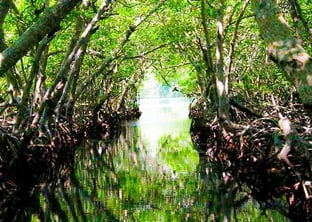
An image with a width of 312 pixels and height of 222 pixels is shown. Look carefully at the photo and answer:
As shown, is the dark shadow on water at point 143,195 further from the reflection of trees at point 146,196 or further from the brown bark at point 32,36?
the brown bark at point 32,36

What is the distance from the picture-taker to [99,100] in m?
20.4

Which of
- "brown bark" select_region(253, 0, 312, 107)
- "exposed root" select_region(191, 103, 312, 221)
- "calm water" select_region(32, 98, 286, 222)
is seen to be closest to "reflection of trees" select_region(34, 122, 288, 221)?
"calm water" select_region(32, 98, 286, 222)

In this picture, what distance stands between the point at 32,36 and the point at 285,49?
1715 millimetres

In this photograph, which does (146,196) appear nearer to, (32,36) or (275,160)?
(275,160)

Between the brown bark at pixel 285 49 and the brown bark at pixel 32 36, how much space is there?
4.65 feet

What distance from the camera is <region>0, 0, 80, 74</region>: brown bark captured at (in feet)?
11.5

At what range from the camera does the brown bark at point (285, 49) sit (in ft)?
11.0

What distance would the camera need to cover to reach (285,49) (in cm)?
354

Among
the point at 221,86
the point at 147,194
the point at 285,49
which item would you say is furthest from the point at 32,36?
the point at 221,86

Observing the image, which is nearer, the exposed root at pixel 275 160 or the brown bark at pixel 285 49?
the brown bark at pixel 285 49

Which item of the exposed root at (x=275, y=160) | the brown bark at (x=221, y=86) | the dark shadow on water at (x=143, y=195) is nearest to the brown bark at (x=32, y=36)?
the dark shadow on water at (x=143, y=195)

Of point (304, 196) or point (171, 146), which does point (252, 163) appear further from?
point (171, 146)

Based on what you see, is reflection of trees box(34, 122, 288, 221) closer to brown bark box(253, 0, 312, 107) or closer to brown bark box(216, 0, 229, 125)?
brown bark box(216, 0, 229, 125)

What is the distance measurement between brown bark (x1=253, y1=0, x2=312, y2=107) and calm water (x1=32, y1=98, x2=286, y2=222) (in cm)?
257
